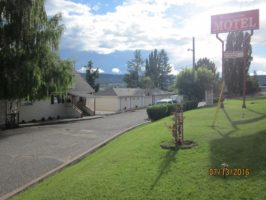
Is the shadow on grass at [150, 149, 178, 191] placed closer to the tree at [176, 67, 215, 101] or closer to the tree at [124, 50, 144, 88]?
the tree at [176, 67, 215, 101]

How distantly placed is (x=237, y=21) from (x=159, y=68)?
92860 mm

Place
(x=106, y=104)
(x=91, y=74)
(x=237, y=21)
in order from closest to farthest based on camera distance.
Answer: (x=237, y=21), (x=106, y=104), (x=91, y=74)

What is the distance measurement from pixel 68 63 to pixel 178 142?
23.0 meters

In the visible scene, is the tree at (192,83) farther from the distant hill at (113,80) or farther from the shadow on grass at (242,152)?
the distant hill at (113,80)

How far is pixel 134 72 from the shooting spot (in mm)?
103438

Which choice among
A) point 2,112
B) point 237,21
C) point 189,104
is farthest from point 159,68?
point 237,21

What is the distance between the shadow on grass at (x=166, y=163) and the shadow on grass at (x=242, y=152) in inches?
38.5

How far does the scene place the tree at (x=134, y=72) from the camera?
322ft

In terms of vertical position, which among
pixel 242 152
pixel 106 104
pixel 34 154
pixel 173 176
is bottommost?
pixel 34 154

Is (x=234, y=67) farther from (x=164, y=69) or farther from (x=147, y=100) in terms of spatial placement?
(x=164, y=69)

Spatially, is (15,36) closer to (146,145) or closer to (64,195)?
(146,145)

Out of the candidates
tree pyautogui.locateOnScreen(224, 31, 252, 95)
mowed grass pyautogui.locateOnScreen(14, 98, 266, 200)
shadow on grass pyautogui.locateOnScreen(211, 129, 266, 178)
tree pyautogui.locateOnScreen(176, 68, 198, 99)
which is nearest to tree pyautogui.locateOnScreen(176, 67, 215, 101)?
tree pyautogui.locateOnScreen(176, 68, 198, 99)

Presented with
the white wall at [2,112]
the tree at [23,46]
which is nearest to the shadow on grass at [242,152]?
the tree at [23,46]

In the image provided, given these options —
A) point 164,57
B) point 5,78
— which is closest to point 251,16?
point 5,78
